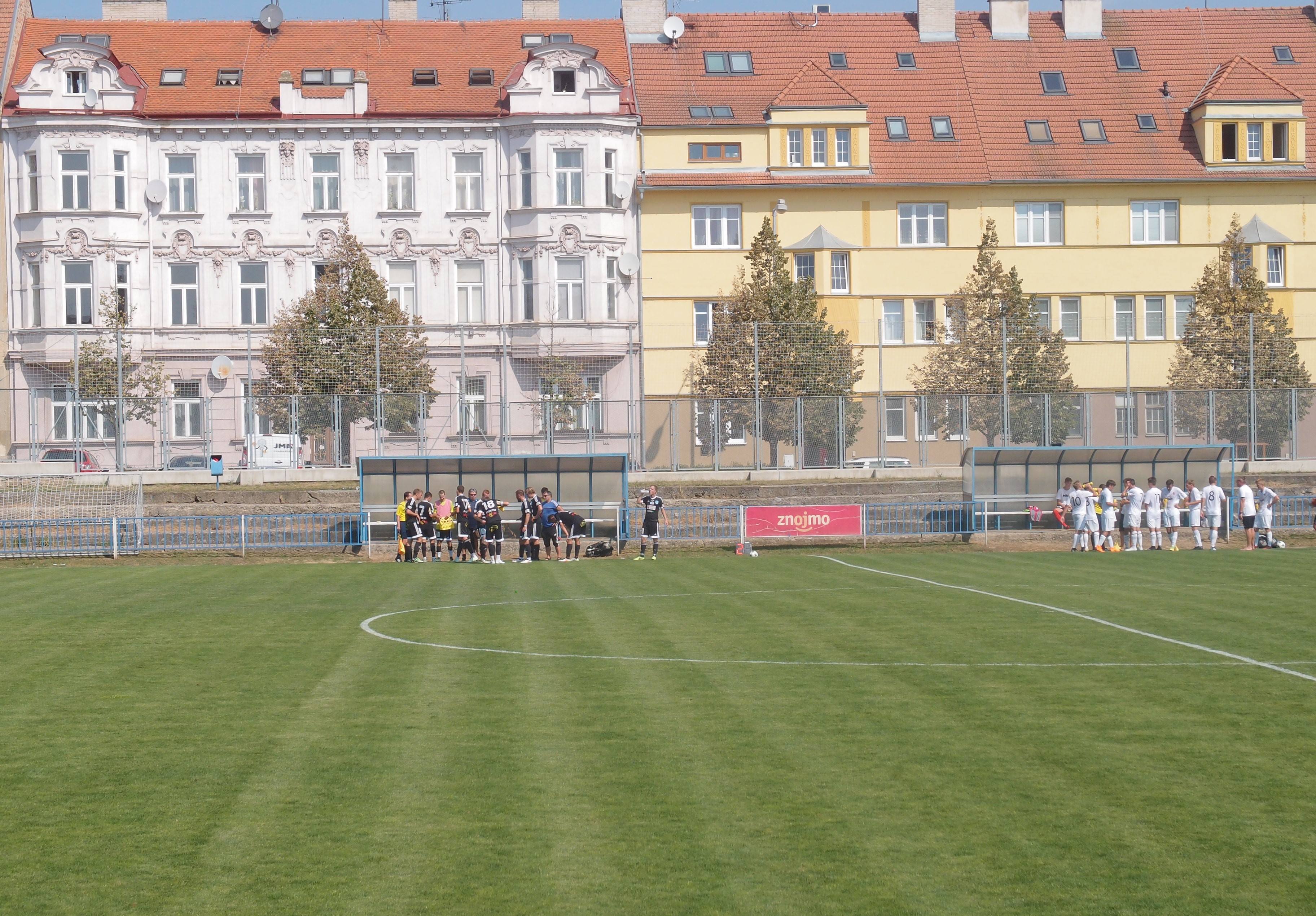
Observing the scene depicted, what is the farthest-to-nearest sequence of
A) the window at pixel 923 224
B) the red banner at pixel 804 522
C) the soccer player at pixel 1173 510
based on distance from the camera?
the window at pixel 923 224 < the red banner at pixel 804 522 < the soccer player at pixel 1173 510

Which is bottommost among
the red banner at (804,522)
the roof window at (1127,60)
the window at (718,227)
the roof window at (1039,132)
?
the red banner at (804,522)

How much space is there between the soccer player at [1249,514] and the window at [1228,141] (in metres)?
29.5

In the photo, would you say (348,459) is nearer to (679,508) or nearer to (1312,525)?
(679,508)

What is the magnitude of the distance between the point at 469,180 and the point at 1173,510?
32.8m

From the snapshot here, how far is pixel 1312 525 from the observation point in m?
39.5

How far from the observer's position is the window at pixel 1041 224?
6225cm

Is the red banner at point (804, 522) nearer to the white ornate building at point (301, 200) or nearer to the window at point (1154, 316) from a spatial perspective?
the white ornate building at point (301, 200)

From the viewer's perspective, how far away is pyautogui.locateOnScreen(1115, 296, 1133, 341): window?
6075 centimetres

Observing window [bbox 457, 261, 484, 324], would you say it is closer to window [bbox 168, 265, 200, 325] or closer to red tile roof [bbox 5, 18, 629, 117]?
red tile roof [bbox 5, 18, 629, 117]

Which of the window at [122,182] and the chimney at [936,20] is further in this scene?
the chimney at [936,20]

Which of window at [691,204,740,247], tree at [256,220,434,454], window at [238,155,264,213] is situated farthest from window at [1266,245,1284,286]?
window at [238,155,264,213]

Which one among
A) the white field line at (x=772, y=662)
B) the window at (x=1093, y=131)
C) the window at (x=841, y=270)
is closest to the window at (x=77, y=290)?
the window at (x=841, y=270)

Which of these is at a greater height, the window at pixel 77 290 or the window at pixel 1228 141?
the window at pixel 1228 141

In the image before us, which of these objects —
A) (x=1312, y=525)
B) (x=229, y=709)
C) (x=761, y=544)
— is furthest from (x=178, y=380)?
(x=229, y=709)
